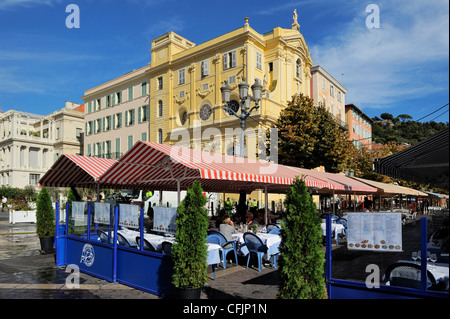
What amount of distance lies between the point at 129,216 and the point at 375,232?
476cm

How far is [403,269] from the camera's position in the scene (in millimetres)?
4641

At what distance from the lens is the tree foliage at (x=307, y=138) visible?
24688 mm

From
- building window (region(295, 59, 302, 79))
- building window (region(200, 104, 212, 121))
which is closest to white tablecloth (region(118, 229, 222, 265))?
building window (region(200, 104, 212, 121))

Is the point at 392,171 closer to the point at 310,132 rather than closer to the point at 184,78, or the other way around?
the point at 310,132

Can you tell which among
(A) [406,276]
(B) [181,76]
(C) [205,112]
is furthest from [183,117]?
(A) [406,276]

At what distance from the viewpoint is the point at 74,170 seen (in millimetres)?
→ 10984

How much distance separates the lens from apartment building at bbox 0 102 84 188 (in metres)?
57.8

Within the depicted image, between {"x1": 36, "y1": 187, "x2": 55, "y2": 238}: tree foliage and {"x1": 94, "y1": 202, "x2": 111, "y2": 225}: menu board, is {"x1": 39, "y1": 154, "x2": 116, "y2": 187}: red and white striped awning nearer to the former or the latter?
{"x1": 36, "y1": 187, "x2": 55, "y2": 238}: tree foliage

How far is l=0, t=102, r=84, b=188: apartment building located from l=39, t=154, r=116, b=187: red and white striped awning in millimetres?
48830

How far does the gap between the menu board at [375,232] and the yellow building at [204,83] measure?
26102 mm

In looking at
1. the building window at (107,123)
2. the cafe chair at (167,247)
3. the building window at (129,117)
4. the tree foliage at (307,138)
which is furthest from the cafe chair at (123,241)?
the building window at (107,123)
